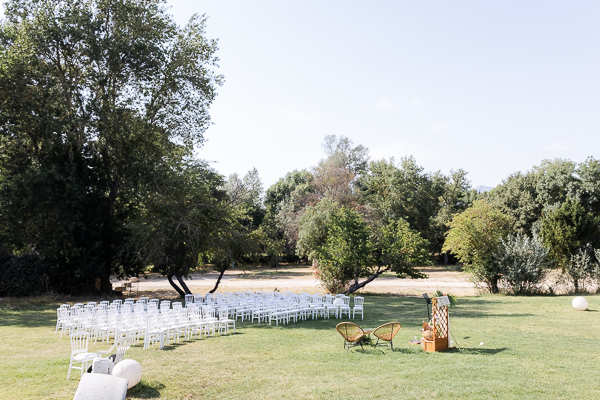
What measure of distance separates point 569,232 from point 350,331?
2356 cm

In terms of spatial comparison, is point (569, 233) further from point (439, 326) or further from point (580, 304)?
point (439, 326)

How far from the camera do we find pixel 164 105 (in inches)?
1066

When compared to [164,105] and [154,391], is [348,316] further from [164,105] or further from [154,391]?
[164,105]

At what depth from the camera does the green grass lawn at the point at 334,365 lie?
24.1ft

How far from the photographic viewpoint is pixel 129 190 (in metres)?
27.1

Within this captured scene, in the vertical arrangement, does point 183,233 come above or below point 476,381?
above

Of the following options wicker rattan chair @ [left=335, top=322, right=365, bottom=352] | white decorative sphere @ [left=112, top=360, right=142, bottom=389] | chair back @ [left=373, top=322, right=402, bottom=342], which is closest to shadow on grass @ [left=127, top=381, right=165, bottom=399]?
white decorative sphere @ [left=112, top=360, right=142, bottom=389]

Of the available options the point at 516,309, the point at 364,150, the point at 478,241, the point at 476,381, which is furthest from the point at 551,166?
the point at 476,381

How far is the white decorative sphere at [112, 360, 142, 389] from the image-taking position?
7.05 m

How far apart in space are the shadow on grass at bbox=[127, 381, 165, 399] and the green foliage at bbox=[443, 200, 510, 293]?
2381 centimetres

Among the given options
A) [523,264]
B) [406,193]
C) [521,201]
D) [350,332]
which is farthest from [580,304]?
[406,193]

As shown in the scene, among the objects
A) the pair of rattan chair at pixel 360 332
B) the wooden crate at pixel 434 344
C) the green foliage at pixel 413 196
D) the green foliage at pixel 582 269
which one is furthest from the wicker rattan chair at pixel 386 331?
the green foliage at pixel 413 196

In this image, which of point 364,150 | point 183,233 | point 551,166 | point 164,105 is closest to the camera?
point 183,233

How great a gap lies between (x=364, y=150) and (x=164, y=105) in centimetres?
4134
